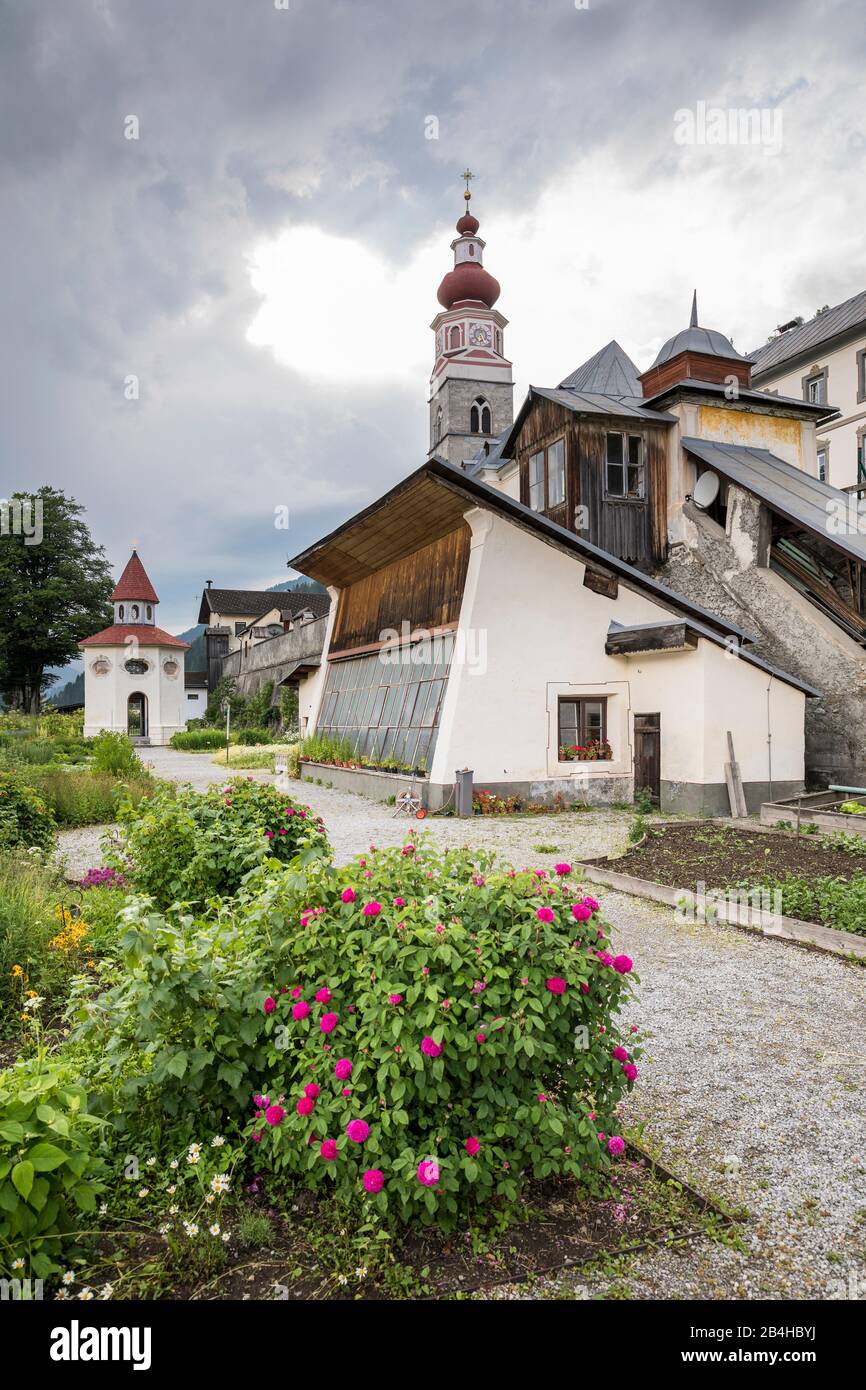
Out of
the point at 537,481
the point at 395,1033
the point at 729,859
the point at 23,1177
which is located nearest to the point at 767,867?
the point at 729,859

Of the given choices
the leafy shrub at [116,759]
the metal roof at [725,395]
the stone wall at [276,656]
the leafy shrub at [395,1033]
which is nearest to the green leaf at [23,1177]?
the leafy shrub at [395,1033]

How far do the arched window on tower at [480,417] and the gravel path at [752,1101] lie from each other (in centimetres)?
5127

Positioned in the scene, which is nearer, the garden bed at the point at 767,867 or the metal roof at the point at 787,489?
the garden bed at the point at 767,867

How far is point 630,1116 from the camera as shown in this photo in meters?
4.18

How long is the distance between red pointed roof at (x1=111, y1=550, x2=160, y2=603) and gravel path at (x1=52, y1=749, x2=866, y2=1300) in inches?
1622

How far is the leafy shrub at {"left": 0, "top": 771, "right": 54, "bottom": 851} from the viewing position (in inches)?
378

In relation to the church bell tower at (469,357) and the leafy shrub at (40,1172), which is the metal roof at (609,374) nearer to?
the church bell tower at (469,357)

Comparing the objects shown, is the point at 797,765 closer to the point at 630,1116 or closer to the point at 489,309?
the point at 630,1116

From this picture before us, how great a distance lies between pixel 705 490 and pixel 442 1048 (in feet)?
65.7

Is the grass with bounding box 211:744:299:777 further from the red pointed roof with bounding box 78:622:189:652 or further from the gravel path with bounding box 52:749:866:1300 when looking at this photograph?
the gravel path with bounding box 52:749:866:1300

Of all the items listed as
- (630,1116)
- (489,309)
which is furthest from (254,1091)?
(489,309)

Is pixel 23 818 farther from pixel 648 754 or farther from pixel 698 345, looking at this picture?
pixel 698 345

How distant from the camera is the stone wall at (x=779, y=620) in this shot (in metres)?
16.7

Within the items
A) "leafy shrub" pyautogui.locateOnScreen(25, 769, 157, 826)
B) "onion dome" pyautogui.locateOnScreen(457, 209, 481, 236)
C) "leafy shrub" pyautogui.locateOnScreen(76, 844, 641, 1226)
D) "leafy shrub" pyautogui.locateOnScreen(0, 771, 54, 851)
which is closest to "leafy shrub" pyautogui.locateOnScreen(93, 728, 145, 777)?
"leafy shrub" pyautogui.locateOnScreen(25, 769, 157, 826)
